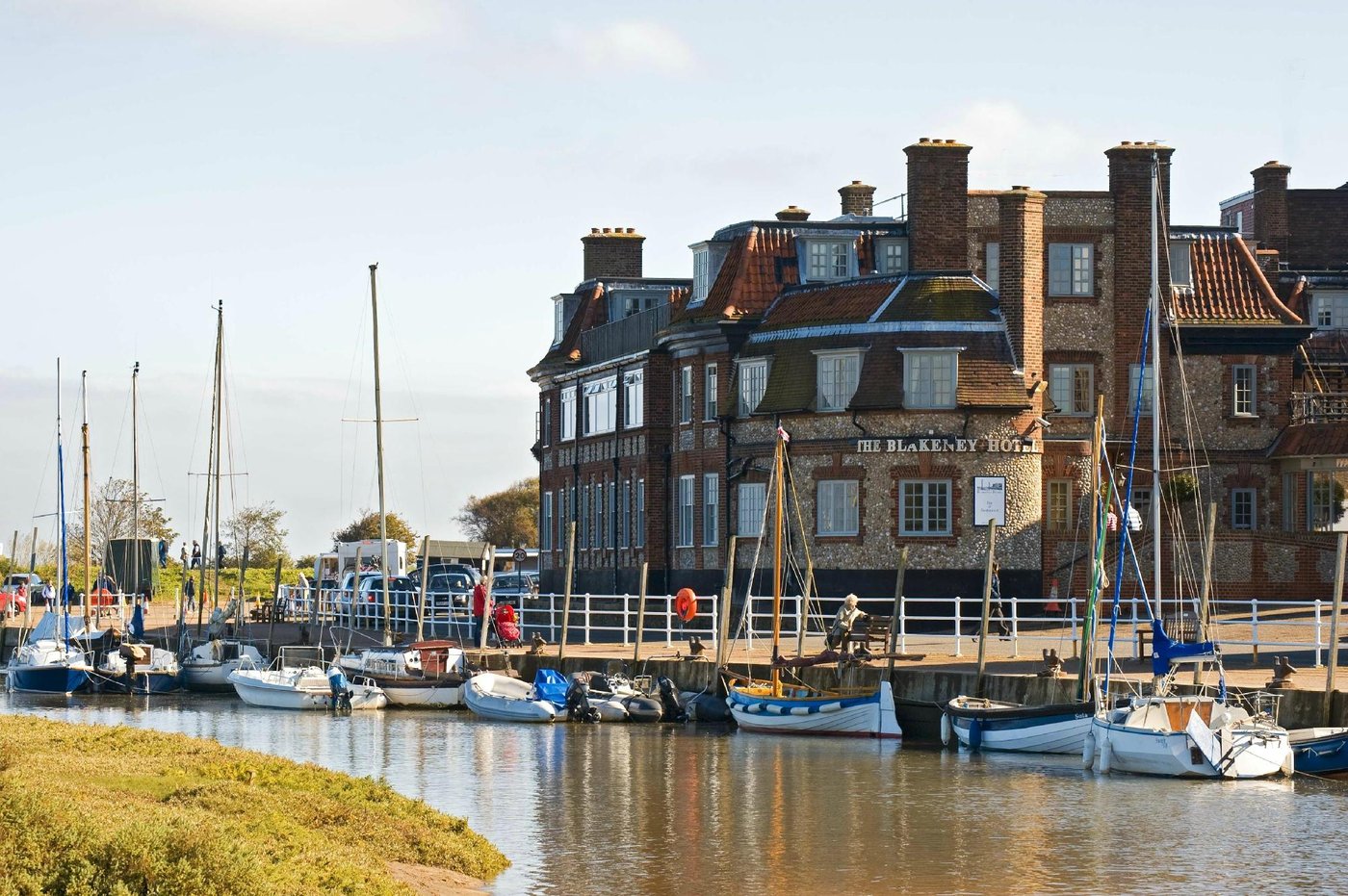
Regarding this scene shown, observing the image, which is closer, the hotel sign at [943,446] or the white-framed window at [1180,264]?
the hotel sign at [943,446]

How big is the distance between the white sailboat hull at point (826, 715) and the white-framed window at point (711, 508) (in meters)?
17.3

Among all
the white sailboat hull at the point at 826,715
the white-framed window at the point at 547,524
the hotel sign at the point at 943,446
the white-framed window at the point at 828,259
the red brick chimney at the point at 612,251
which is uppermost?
the red brick chimney at the point at 612,251

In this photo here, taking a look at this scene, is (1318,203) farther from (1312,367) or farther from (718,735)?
(718,735)

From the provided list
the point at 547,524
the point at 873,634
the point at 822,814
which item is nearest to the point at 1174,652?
the point at 822,814

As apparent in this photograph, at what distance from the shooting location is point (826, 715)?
42438 millimetres

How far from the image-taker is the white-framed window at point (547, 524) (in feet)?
248

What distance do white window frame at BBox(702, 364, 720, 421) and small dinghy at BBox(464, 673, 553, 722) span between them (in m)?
14.7

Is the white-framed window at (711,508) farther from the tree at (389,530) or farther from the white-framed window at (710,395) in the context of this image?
the tree at (389,530)

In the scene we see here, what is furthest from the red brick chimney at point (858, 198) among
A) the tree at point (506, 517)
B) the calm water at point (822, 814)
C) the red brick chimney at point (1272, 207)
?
the tree at point (506, 517)

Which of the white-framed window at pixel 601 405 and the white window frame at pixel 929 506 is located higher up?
the white-framed window at pixel 601 405

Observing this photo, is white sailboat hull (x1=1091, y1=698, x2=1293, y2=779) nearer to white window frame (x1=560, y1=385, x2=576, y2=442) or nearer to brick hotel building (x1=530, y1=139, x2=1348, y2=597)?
brick hotel building (x1=530, y1=139, x2=1348, y2=597)

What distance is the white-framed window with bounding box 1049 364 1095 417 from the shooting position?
195 ft

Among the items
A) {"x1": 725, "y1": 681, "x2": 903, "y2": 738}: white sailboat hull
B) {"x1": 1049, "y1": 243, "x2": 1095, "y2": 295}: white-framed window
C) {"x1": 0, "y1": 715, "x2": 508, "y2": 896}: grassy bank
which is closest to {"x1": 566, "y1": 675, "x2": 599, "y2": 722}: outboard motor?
{"x1": 725, "y1": 681, "x2": 903, "y2": 738}: white sailboat hull

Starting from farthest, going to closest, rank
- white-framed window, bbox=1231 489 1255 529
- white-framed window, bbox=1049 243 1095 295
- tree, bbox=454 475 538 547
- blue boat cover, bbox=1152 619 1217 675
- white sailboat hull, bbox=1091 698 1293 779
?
Result: tree, bbox=454 475 538 547, white-framed window, bbox=1231 489 1255 529, white-framed window, bbox=1049 243 1095 295, blue boat cover, bbox=1152 619 1217 675, white sailboat hull, bbox=1091 698 1293 779
